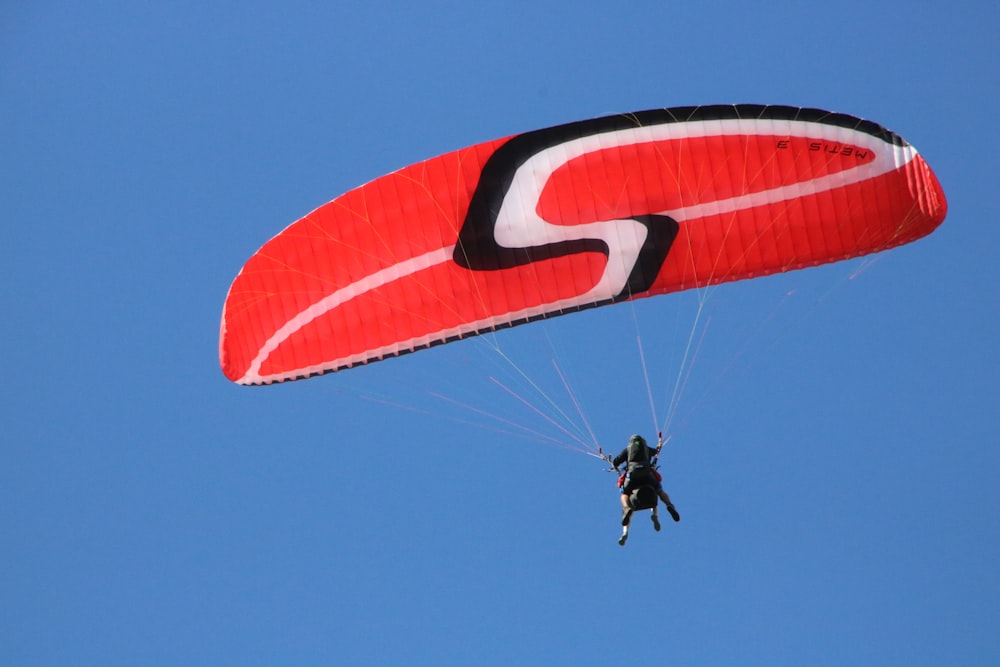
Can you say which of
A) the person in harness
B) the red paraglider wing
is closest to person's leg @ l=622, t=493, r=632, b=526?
the person in harness

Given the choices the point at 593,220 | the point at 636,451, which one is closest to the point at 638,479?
the point at 636,451

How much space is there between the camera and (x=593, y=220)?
18156 millimetres

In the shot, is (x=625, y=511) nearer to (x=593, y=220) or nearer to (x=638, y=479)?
(x=638, y=479)

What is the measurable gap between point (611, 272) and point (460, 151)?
107 inches

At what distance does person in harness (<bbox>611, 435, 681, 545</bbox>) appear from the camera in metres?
18.0

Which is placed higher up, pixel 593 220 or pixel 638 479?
pixel 593 220

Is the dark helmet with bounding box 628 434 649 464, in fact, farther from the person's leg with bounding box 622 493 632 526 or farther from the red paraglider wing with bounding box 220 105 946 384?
the red paraglider wing with bounding box 220 105 946 384

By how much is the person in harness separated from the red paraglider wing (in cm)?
217

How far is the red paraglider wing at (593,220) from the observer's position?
18109 mm

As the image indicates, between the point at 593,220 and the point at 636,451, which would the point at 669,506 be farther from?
the point at 593,220

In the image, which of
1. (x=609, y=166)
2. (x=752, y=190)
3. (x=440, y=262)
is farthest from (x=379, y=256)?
(x=752, y=190)

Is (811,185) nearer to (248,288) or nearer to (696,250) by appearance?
(696,250)

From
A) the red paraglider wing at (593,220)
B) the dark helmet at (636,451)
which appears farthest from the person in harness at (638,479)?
the red paraglider wing at (593,220)

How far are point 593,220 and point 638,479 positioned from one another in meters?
3.66
